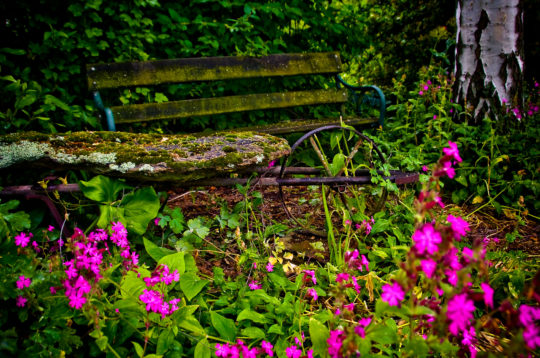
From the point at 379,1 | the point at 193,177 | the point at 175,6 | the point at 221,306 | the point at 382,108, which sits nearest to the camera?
the point at 221,306

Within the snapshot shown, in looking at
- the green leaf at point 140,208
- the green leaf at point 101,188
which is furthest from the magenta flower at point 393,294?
the green leaf at point 101,188

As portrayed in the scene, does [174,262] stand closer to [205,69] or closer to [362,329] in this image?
[362,329]

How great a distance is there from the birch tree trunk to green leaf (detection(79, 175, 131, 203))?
3.17 meters

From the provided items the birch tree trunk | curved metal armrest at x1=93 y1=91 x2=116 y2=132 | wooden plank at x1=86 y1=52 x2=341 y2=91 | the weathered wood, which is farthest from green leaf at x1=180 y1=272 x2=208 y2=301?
the birch tree trunk

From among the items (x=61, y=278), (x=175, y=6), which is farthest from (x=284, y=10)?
(x=61, y=278)

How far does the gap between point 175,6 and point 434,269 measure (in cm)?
329

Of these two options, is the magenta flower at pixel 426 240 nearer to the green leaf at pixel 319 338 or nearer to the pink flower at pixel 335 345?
the pink flower at pixel 335 345

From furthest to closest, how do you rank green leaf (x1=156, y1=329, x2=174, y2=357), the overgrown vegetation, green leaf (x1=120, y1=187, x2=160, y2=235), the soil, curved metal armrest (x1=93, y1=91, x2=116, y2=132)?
curved metal armrest (x1=93, y1=91, x2=116, y2=132), the soil, green leaf (x1=120, y1=187, x2=160, y2=235), green leaf (x1=156, y1=329, x2=174, y2=357), the overgrown vegetation

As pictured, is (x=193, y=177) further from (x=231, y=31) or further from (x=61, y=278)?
(x=231, y=31)

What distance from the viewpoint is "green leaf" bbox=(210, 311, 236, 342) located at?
1.33 metres

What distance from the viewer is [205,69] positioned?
10.2 ft

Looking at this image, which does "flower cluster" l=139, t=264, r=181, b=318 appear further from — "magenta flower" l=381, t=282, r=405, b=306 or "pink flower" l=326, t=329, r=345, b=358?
"magenta flower" l=381, t=282, r=405, b=306

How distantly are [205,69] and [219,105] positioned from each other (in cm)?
35

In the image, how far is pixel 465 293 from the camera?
29.1 inches
